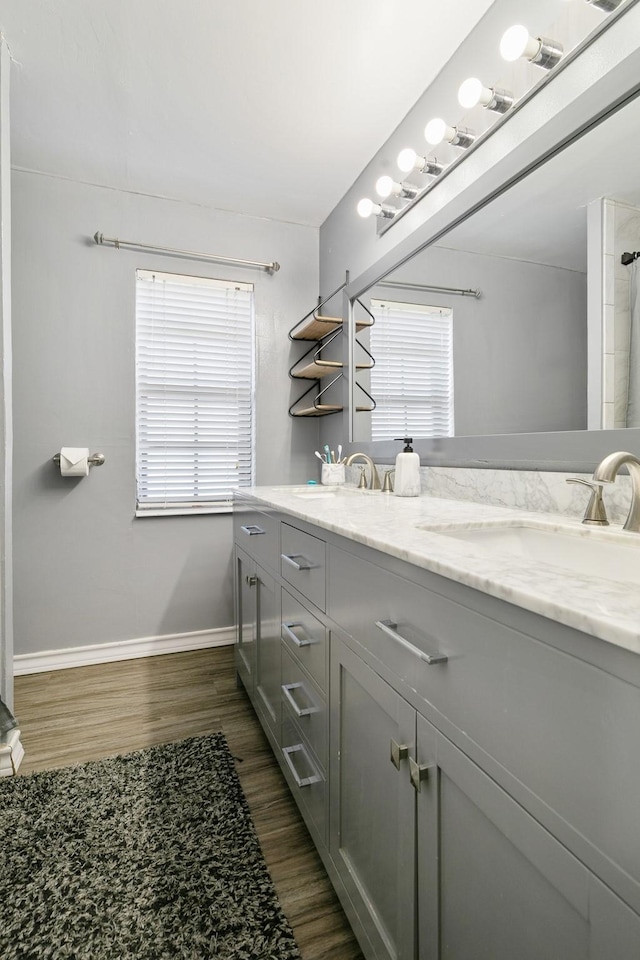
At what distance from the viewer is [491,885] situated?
0.59 metres

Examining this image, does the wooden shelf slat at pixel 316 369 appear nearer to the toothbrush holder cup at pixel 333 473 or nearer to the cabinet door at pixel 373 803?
the toothbrush holder cup at pixel 333 473

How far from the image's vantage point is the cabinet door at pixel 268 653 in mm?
1521

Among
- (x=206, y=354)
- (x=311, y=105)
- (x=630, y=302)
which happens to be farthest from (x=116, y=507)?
(x=630, y=302)

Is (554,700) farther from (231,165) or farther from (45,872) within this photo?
(231,165)

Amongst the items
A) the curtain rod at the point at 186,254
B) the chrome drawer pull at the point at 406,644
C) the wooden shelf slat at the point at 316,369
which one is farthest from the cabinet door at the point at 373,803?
the curtain rod at the point at 186,254

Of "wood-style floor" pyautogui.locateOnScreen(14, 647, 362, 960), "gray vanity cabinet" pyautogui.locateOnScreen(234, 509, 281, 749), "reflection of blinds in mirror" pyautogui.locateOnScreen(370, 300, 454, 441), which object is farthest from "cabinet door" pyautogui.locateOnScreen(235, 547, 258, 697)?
"reflection of blinds in mirror" pyautogui.locateOnScreen(370, 300, 454, 441)

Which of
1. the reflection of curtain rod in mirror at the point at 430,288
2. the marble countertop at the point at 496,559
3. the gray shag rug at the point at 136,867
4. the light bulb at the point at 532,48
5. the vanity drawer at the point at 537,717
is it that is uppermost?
the light bulb at the point at 532,48

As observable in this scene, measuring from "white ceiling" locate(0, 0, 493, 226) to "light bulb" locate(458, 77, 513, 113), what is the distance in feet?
1.07

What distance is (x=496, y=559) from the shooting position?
0.69 meters

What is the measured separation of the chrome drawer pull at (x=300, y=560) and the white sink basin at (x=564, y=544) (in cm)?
33

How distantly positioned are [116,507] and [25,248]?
1300mm

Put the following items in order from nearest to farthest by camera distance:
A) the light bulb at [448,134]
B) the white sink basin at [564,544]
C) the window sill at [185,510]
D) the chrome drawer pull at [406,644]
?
the chrome drawer pull at [406,644], the white sink basin at [564,544], the light bulb at [448,134], the window sill at [185,510]

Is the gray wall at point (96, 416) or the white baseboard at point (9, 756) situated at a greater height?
the gray wall at point (96, 416)

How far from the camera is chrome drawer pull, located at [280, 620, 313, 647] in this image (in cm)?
122
